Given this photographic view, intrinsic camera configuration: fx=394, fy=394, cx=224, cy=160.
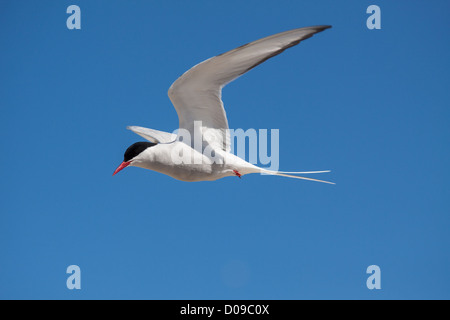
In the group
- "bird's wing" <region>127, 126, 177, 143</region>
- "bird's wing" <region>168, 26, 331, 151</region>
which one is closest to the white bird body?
"bird's wing" <region>168, 26, 331, 151</region>

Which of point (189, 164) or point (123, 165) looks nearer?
point (123, 165)

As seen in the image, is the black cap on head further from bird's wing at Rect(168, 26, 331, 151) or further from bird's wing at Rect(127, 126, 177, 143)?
bird's wing at Rect(127, 126, 177, 143)

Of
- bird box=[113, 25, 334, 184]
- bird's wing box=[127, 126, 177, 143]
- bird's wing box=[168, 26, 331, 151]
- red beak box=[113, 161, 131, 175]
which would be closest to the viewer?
bird's wing box=[168, 26, 331, 151]

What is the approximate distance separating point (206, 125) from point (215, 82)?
0.72m

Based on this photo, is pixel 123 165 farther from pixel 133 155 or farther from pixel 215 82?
pixel 215 82

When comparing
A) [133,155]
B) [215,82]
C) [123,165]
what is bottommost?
[123,165]

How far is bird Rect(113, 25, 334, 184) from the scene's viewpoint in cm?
444

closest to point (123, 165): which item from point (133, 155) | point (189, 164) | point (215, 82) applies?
point (133, 155)

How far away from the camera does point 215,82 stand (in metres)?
5.09

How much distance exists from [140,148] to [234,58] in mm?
1577

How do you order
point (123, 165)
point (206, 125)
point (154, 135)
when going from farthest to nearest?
1. point (154, 135)
2. point (206, 125)
3. point (123, 165)

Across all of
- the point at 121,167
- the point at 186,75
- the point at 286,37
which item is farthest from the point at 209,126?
the point at 286,37

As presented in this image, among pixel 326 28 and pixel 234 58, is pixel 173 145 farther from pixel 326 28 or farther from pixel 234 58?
pixel 326 28

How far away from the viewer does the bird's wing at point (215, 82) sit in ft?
14.1
